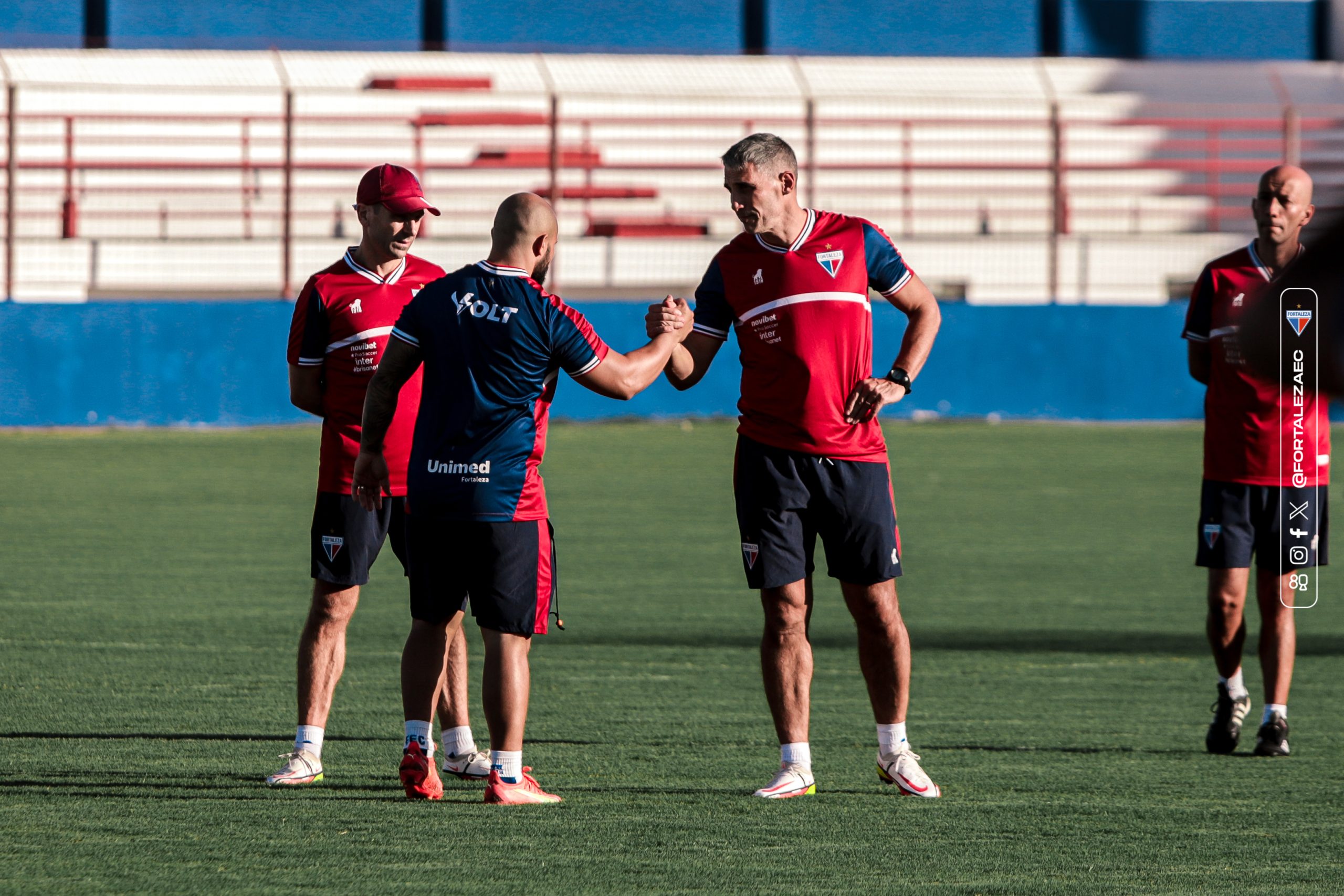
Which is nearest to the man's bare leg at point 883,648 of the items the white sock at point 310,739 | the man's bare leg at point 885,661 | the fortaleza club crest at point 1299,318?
the man's bare leg at point 885,661

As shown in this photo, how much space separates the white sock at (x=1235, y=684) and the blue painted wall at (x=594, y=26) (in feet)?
A: 90.9

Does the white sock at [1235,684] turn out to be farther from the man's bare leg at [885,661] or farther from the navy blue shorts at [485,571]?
the navy blue shorts at [485,571]

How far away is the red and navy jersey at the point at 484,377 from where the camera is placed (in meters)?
5.02

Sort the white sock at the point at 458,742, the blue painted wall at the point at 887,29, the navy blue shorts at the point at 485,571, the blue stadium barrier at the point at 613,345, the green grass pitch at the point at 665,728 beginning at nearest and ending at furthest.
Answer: the green grass pitch at the point at 665,728 < the navy blue shorts at the point at 485,571 < the white sock at the point at 458,742 < the blue stadium barrier at the point at 613,345 < the blue painted wall at the point at 887,29

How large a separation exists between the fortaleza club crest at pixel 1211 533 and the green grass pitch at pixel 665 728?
2.19 feet

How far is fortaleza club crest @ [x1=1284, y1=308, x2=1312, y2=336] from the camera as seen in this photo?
4.22ft

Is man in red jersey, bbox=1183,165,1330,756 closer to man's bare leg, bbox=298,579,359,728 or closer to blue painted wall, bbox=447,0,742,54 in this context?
man's bare leg, bbox=298,579,359,728

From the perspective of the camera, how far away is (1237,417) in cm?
641

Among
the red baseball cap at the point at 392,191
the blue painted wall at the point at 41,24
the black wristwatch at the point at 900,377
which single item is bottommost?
the black wristwatch at the point at 900,377

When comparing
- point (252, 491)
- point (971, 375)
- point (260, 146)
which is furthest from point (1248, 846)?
point (260, 146)

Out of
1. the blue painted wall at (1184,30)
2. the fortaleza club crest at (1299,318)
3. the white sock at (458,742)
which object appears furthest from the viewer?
the blue painted wall at (1184,30)

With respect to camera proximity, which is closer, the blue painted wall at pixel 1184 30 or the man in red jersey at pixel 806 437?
the man in red jersey at pixel 806 437

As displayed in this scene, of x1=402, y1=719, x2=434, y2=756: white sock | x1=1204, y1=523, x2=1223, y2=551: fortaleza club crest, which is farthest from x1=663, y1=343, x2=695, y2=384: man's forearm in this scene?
x1=1204, y1=523, x2=1223, y2=551: fortaleza club crest

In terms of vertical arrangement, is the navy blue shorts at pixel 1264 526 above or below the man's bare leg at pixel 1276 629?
above
